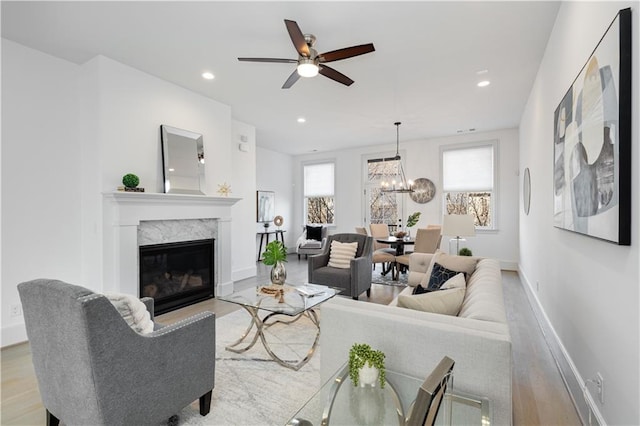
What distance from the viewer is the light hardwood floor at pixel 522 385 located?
1.90m

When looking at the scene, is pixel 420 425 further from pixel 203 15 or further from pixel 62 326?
pixel 203 15

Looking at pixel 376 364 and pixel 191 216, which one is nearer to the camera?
pixel 376 364

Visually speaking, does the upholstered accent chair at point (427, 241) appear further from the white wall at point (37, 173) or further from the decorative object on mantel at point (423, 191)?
the white wall at point (37, 173)

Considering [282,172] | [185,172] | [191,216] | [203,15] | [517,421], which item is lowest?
[517,421]

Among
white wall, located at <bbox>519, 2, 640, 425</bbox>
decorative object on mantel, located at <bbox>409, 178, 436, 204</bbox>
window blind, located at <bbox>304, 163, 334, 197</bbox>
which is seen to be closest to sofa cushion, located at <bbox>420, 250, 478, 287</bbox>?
white wall, located at <bbox>519, 2, 640, 425</bbox>

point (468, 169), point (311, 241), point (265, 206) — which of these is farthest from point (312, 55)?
point (311, 241)

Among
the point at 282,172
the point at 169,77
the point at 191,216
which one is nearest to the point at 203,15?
the point at 169,77

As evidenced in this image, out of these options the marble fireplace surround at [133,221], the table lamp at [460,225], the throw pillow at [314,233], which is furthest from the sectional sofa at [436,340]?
the throw pillow at [314,233]

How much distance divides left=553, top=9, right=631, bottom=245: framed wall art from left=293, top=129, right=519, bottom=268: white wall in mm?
4735

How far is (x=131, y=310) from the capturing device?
1586 millimetres

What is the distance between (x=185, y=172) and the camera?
159 inches

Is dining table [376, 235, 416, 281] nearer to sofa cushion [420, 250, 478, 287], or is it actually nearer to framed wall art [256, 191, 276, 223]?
sofa cushion [420, 250, 478, 287]

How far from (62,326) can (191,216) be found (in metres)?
2.84

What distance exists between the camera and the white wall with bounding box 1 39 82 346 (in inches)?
115
